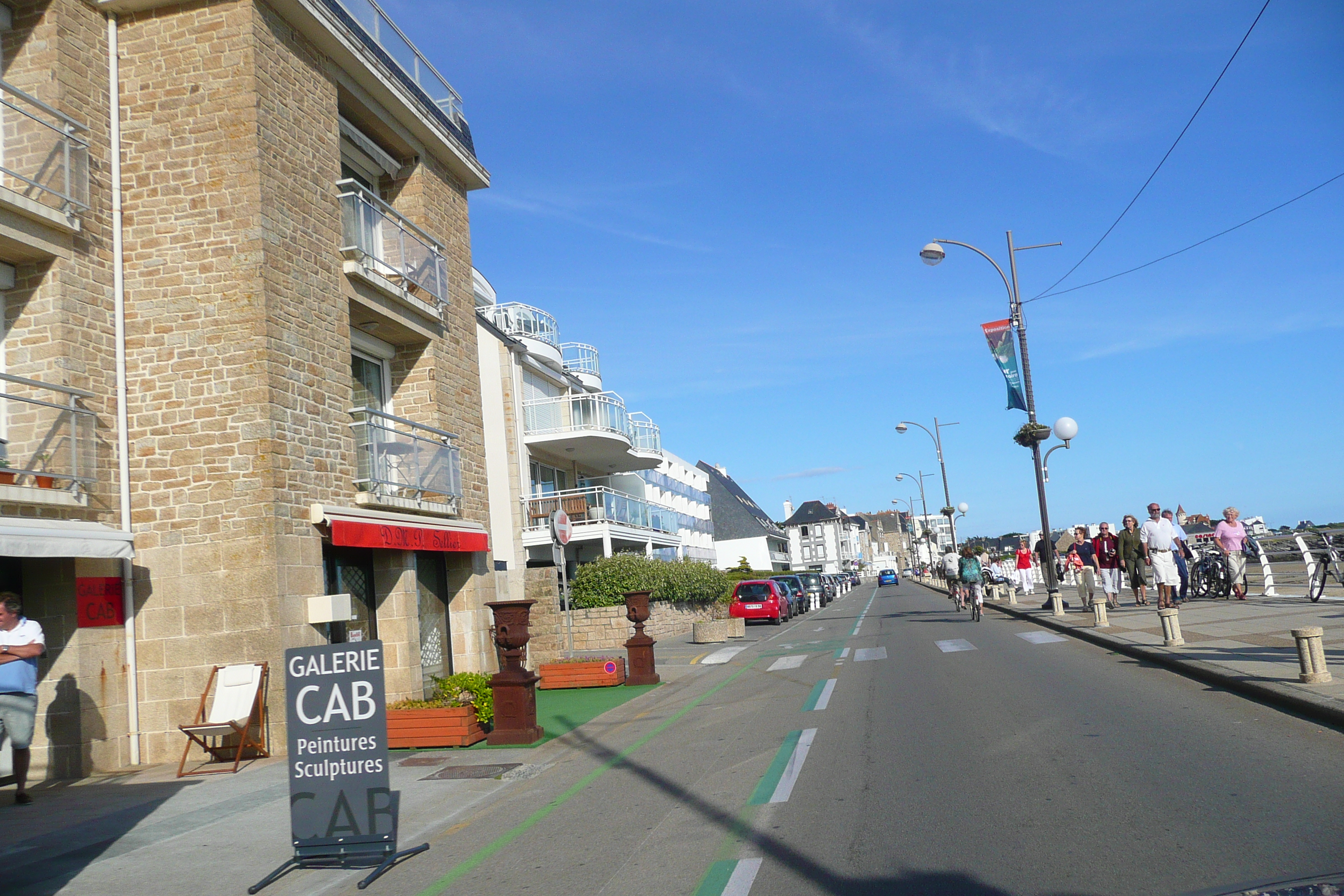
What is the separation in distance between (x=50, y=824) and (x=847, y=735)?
6608 mm

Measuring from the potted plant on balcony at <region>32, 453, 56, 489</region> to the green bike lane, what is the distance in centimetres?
597

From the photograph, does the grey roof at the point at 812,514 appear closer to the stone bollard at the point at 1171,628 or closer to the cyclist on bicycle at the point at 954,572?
the cyclist on bicycle at the point at 954,572

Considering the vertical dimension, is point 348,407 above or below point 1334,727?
above

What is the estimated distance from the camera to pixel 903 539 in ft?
655

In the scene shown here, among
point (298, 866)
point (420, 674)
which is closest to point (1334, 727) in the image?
point (298, 866)

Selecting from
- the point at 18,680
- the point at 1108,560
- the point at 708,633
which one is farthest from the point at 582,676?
the point at 1108,560

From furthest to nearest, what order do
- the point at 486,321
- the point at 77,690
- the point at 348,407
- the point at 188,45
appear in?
1. the point at 486,321
2. the point at 348,407
3. the point at 188,45
4. the point at 77,690

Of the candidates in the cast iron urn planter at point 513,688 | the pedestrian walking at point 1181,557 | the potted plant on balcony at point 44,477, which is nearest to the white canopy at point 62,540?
the potted plant on balcony at point 44,477

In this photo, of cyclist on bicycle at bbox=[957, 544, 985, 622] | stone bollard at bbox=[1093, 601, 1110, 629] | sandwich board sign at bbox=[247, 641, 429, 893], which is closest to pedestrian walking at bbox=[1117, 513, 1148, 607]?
stone bollard at bbox=[1093, 601, 1110, 629]

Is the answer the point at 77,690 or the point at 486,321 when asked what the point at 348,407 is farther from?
the point at 486,321

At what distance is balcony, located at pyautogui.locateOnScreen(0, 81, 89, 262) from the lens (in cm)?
1023

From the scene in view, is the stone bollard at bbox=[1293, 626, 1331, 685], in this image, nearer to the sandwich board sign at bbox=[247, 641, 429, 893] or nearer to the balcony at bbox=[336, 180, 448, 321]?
the sandwich board sign at bbox=[247, 641, 429, 893]

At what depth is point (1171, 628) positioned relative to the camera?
12.3m

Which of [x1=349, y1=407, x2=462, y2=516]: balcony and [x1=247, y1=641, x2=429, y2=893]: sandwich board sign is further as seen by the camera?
[x1=349, y1=407, x2=462, y2=516]: balcony
